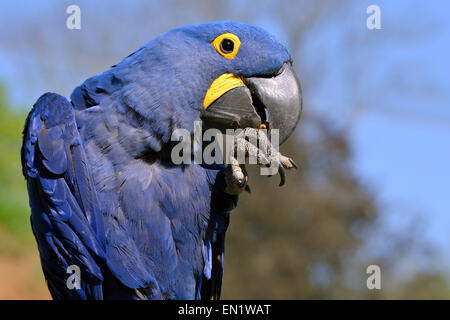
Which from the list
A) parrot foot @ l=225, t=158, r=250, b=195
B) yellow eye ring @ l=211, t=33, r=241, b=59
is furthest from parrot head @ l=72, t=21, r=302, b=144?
parrot foot @ l=225, t=158, r=250, b=195

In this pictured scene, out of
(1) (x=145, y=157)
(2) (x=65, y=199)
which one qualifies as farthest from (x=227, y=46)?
(2) (x=65, y=199)

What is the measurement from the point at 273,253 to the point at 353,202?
173cm

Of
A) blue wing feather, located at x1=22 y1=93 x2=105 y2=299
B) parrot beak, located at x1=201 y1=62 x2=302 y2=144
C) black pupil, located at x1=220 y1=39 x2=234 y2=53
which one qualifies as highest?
black pupil, located at x1=220 y1=39 x2=234 y2=53

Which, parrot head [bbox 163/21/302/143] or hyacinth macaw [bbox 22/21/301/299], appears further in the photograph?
parrot head [bbox 163/21/302/143]

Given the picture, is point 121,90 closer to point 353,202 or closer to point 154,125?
point 154,125

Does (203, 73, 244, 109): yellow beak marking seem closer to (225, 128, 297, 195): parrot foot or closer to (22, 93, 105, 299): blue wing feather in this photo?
(225, 128, 297, 195): parrot foot

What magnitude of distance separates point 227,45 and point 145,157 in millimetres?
607

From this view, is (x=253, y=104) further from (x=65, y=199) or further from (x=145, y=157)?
(x=65, y=199)

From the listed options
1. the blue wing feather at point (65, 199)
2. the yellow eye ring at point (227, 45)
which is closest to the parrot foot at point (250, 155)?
the yellow eye ring at point (227, 45)

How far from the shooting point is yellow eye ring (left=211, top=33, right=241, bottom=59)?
2.32 meters

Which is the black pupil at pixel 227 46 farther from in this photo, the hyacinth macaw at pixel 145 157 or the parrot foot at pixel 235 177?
the parrot foot at pixel 235 177

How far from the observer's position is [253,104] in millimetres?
2367

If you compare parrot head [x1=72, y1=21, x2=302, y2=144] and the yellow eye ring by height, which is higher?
the yellow eye ring

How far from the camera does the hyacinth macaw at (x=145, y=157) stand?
216 centimetres
